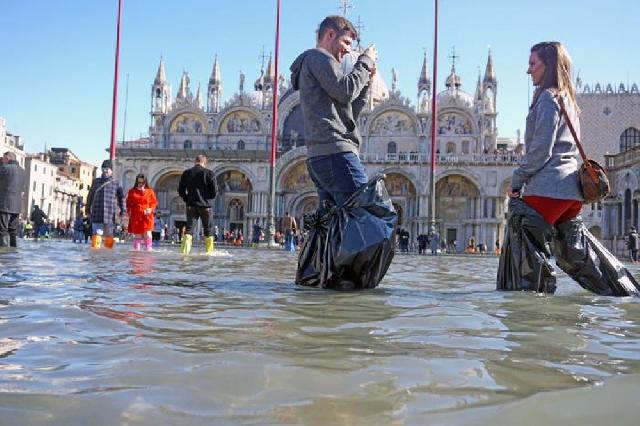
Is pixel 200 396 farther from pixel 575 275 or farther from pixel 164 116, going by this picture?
pixel 164 116

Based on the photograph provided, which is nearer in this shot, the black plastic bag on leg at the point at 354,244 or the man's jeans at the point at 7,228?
the black plastic bag on leg at the point at 354,244

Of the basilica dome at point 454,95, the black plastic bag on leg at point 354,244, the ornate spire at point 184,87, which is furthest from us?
the ornate spire at point 184,87

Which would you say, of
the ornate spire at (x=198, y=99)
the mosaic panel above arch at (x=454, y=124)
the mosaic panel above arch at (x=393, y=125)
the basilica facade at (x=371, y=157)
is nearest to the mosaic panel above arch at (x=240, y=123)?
the basilica facade at (x=371, y=157)

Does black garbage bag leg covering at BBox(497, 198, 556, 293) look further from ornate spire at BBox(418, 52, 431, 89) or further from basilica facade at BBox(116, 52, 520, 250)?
ornate spire at BBox(418, 52, 431, 89)

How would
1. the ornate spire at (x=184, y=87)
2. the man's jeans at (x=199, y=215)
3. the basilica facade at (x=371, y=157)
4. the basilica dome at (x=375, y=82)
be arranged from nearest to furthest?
the man's jeans at (x=199, y=215)
the basilica facade at (x=371, y=157)
the basilica dome at (x=375, y=82)
the ornate spire at (x=184, y=87)

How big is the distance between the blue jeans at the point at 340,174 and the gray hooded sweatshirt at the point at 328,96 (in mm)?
44

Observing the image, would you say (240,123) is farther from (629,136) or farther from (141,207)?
(141,207)

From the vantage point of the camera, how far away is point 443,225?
126 ft

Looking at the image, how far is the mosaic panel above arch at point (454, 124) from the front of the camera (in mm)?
39656

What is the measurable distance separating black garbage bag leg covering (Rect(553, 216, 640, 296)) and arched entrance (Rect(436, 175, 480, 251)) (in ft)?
111

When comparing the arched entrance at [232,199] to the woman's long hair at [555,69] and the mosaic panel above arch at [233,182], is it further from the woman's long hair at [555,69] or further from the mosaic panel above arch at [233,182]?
the woman's long hair at [555,69]

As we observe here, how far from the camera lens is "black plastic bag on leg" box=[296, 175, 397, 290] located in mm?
3580

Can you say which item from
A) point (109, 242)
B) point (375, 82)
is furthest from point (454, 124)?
point (109, 242)

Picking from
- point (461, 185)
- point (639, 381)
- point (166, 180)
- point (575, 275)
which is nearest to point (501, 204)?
point (461, 185)
